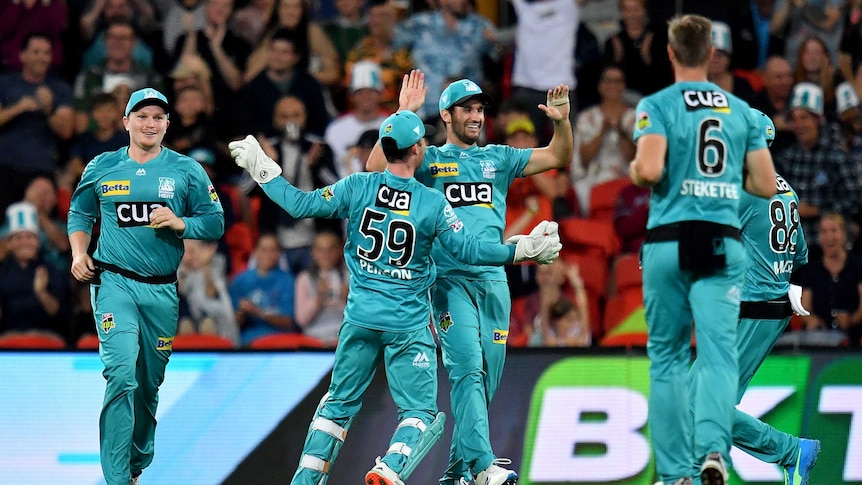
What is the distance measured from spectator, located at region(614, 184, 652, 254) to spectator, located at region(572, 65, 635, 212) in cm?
47

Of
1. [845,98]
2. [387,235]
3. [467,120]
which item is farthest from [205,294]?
[845,98]

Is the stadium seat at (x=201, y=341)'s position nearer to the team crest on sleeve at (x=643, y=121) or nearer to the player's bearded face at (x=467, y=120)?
the player's bearded face at (x=467, y=120)

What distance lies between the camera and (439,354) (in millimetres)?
10812

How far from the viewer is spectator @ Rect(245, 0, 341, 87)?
14594 mm

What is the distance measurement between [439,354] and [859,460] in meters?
3.55

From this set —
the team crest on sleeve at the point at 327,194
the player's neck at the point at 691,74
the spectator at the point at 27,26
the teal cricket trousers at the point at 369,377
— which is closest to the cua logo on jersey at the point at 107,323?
the teal cricket trousers at the point at 369,377

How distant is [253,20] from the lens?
583 inches

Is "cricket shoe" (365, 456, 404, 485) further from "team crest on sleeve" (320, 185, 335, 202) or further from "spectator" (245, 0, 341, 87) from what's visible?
"spectator" (245, 0, 341, 87)

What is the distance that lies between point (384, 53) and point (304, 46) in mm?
921

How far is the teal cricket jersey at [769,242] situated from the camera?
9.10 meters

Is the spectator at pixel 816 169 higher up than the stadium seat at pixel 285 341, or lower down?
higher up

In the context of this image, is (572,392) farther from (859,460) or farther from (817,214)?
(817,214)

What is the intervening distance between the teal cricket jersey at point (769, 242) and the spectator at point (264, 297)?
5332 mm

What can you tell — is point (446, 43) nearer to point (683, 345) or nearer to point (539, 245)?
point (539, 245)
